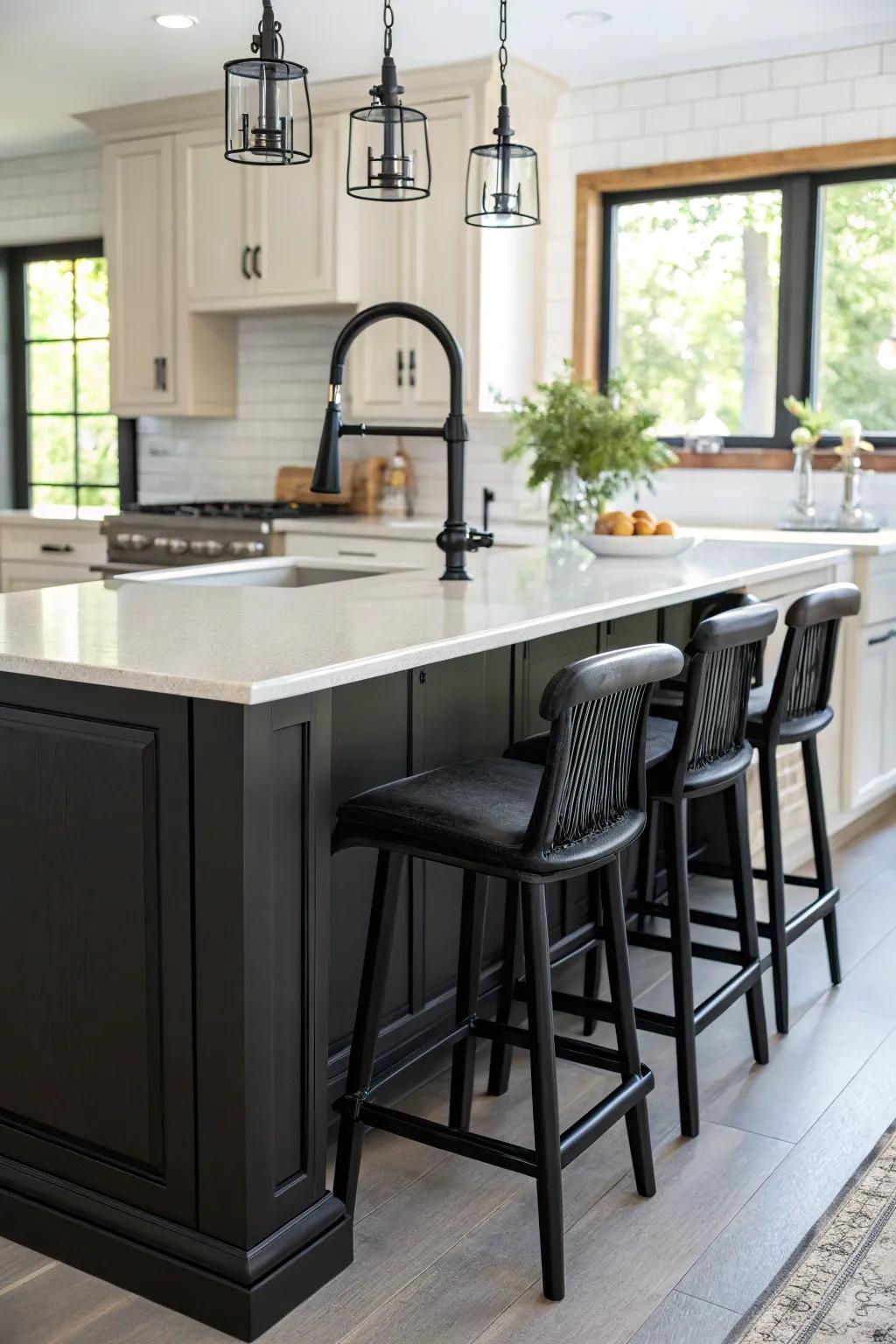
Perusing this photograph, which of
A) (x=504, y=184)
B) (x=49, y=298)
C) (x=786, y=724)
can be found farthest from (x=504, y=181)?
(x=49, y=298)

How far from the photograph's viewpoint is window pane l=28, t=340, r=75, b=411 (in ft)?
22.6

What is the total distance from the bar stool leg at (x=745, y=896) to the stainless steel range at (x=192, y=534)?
9.41 ft

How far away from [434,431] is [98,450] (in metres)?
4.25

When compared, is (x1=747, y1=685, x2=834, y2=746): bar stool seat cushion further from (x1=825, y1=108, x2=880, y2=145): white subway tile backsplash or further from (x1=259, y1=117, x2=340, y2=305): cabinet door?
(x1=259, y1=117, x2=340, y2=305): cabinet door

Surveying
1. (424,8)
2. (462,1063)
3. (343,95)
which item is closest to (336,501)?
(343,95)

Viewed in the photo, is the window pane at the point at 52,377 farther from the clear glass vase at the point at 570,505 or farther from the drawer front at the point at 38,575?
the clear glass vase at the point at 570,505

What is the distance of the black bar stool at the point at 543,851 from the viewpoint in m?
2.03

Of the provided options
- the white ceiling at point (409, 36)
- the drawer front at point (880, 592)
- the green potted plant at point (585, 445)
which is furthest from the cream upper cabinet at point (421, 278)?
the drawer front at point (880, 592)

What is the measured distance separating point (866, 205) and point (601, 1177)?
3973mm

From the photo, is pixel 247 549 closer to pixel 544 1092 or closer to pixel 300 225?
pixel 300 225

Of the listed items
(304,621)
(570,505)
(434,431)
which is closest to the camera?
(304,621)

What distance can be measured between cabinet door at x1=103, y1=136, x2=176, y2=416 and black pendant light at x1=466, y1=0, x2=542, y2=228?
3024mm

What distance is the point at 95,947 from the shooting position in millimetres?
2094

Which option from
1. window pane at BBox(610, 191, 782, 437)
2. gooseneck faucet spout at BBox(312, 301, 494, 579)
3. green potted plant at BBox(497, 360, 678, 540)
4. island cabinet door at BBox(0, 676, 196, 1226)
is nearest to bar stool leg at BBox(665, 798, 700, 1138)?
gooseneck faucet spout at BBox(312, 301, 494, 579)
